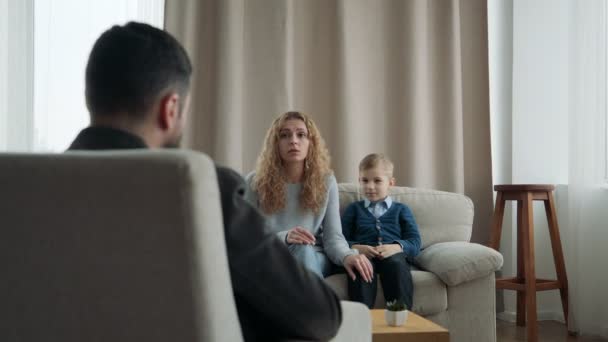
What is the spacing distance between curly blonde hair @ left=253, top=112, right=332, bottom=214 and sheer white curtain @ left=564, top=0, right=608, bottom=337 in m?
1.59

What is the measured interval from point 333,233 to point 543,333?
1.54m

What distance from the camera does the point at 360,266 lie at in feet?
9.18

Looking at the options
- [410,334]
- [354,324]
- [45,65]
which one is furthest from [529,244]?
[45,65]

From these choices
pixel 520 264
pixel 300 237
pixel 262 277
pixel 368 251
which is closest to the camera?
pixel 262 277

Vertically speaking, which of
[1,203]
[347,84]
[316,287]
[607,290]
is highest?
[347,84]

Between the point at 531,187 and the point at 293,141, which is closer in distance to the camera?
the point at 293,141

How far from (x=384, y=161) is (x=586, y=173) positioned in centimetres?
130

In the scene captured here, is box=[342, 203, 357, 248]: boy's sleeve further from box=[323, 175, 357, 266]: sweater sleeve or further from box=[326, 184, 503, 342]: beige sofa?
box=[326, 184, 503, 342]: beige sofa

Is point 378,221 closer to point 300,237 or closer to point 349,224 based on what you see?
point 349,224

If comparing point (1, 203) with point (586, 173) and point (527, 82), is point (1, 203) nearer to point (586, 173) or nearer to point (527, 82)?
point (586, 173)

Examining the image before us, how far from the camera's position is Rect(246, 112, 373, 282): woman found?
3025mm

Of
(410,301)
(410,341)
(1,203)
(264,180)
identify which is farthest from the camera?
(264,180)

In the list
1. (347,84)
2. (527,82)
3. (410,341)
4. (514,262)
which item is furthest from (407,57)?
(410,341)

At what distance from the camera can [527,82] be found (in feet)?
13.5
